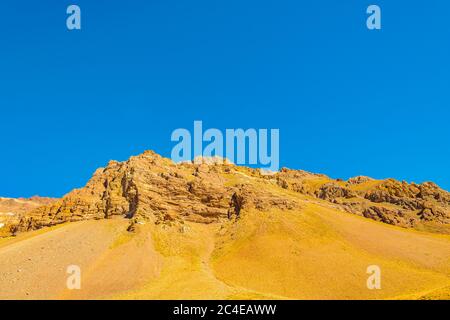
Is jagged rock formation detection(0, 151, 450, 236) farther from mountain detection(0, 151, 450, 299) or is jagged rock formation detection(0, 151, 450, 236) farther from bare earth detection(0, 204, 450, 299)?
bare earth detection(0, 204, 450, 299)

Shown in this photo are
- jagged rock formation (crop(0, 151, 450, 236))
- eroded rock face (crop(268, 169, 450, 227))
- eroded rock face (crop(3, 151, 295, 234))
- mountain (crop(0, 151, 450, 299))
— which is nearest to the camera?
mountain (crop(0, 151, 450, 299))

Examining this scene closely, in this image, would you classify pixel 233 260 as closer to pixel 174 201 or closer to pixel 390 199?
pixel 174 201

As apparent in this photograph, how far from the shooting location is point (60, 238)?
66.5 m

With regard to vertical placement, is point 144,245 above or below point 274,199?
below

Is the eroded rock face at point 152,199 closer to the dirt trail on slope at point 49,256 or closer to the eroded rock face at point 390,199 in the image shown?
the dirt trail on slope at point 49,256

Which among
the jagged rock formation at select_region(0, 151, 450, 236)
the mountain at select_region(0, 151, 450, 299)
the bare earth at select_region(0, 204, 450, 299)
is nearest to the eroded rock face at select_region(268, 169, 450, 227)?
the jagged rock formation at select_region(0, 151, 450, 236)

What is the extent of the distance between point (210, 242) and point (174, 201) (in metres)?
11.5

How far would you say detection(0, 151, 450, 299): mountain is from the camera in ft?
174

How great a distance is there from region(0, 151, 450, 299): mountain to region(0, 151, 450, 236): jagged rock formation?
22cm

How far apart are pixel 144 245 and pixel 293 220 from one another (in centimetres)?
2590

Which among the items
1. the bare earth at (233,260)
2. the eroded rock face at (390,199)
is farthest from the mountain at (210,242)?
the eroded rock face at (390,199)

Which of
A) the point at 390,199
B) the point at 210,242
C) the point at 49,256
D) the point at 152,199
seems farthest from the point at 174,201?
the point at 390,199

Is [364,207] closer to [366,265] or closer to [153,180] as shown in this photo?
[366,265]
